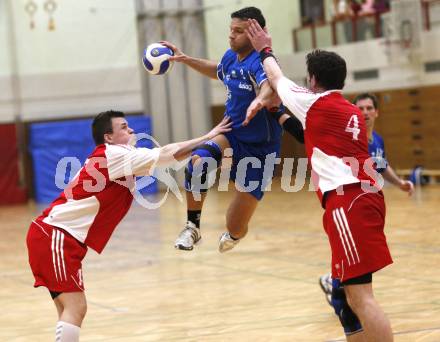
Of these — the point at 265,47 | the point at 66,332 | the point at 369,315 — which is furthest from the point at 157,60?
the point at 369,315

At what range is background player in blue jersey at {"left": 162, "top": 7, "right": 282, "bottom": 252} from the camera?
7.65m

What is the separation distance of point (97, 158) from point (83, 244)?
0.69 m

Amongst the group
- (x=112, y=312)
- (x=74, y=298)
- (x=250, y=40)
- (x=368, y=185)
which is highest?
(x=250, y=40)

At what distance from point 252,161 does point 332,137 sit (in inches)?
72.5

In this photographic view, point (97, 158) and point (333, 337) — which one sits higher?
point (97, 158)

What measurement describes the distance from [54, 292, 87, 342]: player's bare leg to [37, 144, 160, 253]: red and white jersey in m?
0.43

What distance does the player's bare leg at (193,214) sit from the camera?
7.82m

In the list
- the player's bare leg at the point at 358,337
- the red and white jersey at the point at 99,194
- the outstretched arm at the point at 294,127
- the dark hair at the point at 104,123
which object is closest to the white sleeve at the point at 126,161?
the red and white jersey at the point at 99,194

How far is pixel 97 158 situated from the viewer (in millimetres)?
6934

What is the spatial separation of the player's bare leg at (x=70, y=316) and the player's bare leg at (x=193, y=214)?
1307 mm

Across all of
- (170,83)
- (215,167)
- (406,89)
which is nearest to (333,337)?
(215,167)

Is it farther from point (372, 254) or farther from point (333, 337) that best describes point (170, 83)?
point (372, 254)

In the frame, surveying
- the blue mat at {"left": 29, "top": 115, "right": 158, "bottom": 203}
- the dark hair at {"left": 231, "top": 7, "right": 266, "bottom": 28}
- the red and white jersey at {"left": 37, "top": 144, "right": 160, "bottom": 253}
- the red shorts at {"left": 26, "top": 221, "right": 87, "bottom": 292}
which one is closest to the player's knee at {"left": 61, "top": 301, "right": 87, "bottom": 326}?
the red shorts at {"left": 26, "top": 221, "right": 87, "bottom": 292}

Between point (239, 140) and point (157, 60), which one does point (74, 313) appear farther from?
point (157, 60)
